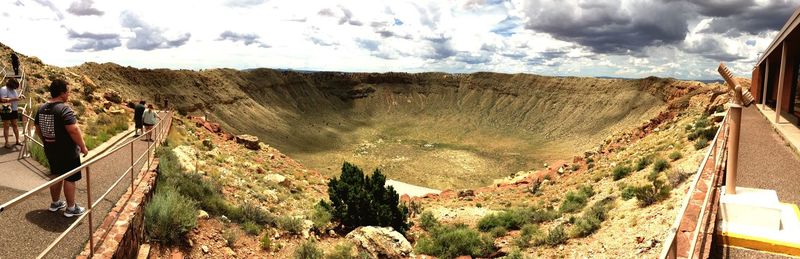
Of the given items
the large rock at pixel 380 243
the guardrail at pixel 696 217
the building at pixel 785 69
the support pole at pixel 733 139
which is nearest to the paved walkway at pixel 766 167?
the guardrail at pixel 696 217

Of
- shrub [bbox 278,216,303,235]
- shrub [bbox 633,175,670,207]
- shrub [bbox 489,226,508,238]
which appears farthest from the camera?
shrub [bbox 489,226,508,238]

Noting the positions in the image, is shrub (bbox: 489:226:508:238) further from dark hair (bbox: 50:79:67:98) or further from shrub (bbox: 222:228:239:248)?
dark hair (bbox: 50:79:67:98)

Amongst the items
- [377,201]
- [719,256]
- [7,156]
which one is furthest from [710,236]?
[7,156]

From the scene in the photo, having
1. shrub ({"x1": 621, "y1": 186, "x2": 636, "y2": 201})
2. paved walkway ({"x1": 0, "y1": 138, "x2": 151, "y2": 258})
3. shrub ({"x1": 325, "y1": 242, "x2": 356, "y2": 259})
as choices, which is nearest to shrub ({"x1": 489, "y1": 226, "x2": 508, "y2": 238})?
shrub ({"x1": 621, "y1": 186, "x2": 636, "y2": 201})

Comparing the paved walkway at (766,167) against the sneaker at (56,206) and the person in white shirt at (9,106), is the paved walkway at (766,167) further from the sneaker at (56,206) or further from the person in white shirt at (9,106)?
the person in white shirt at (9,106)

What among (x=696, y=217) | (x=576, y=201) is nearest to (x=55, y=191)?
(x=696, y=217)

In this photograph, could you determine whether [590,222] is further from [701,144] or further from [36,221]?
[36,221]
